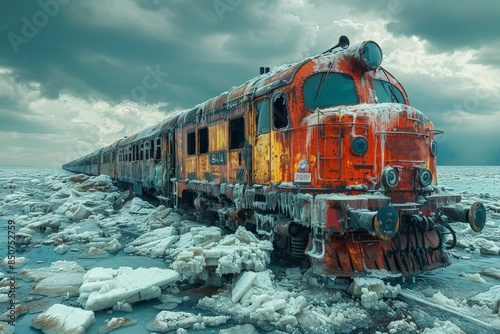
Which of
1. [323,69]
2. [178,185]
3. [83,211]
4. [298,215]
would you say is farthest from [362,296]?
[83,211]

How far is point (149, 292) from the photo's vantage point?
16.0 ft

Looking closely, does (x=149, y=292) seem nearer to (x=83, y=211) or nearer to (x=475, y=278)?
(x=475, y=278)

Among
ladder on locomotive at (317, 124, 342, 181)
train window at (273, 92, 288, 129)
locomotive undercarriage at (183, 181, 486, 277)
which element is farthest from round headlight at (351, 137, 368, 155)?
train window at (273, 92, 288, 129)

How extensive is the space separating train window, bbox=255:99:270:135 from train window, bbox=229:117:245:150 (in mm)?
1261

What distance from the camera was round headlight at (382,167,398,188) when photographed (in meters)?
5.03

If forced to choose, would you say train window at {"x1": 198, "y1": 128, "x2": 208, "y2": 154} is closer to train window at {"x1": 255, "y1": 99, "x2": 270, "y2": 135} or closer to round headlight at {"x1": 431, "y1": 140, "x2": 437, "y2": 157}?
train window at {"x1": 255, "y1": 99, "x2": 270, "y2": 135}

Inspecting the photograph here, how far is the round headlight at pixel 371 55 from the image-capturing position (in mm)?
5891

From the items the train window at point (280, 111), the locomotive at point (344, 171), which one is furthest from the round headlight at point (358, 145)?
the train window at point (280, 111)

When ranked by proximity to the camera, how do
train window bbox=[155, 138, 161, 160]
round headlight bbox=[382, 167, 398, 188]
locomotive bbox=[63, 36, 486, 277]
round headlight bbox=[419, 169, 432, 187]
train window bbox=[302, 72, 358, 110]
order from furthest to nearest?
train window bbox=[155, 138, 161, 160] → train window bbox=[302, 72, 358, 110] → round headlight bbox=[419, 169, 432, 187] → round headlight bbox=[382, 167, 398, 188] → locomotive bbox=[63, 36, 486, 277]

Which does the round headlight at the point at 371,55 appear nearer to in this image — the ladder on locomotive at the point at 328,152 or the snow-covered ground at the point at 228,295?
the ladder on locomotive at the point at 328,152

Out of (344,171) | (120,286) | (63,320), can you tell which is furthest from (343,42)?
(63,320)

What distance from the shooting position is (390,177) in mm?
5047

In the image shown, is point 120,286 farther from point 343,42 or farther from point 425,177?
point 343,42

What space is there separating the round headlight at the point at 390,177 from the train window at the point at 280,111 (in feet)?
5.76
